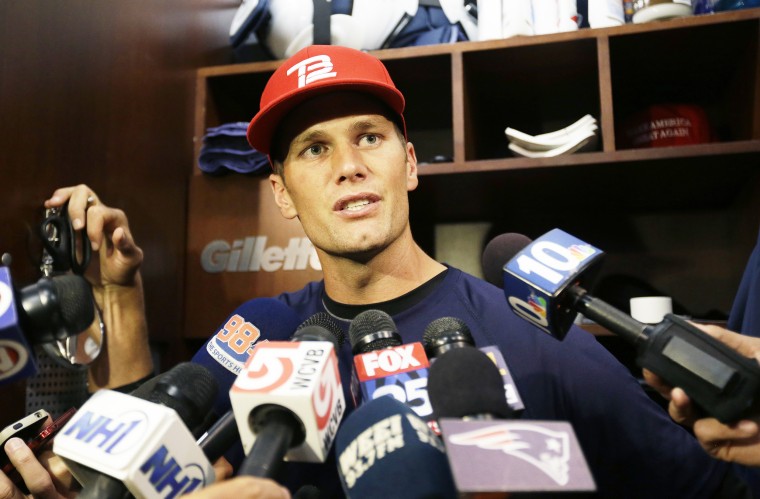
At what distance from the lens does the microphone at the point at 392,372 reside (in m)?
0.79

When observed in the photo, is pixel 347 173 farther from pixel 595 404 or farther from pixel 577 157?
pixel 577 157

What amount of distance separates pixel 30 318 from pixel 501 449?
41 cm

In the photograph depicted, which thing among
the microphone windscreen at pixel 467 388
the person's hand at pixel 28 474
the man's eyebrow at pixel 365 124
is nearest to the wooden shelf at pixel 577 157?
the man's eyebrow at pixel 365 124

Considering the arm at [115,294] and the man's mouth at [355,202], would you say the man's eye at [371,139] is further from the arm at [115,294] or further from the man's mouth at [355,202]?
the arm at [115,294]

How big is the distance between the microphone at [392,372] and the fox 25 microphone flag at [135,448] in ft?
0.81

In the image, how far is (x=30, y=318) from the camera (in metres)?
0.54

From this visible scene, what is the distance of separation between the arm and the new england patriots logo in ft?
3.65

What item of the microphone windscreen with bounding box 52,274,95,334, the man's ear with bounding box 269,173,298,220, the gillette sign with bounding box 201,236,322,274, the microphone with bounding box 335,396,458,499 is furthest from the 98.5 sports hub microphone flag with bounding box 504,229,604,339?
the gillette sign with bounding box 201,236,322,274

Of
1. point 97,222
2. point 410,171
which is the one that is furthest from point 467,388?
point 97,222

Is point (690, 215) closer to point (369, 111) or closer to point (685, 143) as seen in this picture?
point (685, 143)

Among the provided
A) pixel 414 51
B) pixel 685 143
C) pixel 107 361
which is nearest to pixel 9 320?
pixel 107 361

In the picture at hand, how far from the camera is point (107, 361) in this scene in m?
1.44

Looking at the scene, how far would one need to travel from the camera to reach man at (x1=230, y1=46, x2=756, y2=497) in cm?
105

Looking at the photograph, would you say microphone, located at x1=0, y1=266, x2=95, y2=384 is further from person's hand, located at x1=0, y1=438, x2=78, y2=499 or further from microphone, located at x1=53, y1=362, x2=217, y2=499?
person's hand, located at x1=0, y1=438, x2=78, y2=499
